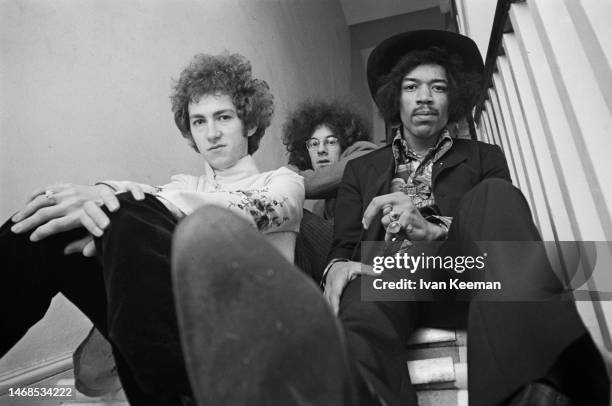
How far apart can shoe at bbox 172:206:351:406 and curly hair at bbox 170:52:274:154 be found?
83cm

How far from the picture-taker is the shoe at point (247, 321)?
0.39m

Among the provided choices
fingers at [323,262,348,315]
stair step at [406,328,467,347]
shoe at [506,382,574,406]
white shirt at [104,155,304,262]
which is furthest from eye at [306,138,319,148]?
shoe at [506,382,574,406]

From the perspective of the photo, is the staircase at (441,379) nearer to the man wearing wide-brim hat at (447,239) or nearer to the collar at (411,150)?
the man wearing wide-brim hat at (447,239)

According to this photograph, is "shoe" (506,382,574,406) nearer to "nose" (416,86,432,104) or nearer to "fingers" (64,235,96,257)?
"fingers" (64,235,96,257)

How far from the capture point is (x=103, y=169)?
1.47 metres

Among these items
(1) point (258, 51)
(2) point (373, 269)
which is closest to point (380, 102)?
(2) point (373, 269)

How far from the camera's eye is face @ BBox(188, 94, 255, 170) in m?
1.19

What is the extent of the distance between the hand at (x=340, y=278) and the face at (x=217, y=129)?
421 millimetres

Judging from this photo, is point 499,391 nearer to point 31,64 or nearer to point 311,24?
point 31,64

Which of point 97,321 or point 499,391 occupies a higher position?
point 97,321

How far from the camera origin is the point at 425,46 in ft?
4.08

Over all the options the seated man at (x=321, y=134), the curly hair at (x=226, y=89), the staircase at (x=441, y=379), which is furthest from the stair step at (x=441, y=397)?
the seated man at (x=321, y=134)

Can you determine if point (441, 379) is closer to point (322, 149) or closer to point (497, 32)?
point (497, 32)

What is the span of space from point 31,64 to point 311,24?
7.33ft
